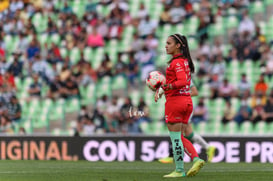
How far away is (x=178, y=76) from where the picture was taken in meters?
8.60

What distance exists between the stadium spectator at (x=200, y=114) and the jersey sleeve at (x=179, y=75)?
831cm

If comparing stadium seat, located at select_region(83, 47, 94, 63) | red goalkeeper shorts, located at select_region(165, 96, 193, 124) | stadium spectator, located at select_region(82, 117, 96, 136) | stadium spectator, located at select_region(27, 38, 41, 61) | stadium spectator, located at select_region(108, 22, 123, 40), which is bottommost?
stadium spectator, located at select_region(82, 117, 96, 136)

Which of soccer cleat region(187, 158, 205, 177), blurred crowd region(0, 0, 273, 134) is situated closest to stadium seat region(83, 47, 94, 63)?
blurred crowd region(0, 0, 273, 134)

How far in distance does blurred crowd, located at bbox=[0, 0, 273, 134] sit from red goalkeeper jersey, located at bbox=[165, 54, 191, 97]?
7679 mm

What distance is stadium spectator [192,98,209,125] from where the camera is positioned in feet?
55.6

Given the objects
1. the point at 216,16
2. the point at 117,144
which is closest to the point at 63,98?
the point at 117,144

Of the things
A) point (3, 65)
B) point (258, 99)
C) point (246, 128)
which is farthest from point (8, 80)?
point (258, 99)

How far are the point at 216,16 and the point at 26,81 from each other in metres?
5.53

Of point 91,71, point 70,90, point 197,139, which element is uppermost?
point 91,71

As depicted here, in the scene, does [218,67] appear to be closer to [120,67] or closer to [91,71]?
[120,67]

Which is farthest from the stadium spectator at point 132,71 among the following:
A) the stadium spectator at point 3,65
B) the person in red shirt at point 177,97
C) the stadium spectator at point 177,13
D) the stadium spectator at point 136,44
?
the person in red shirt at point 177,97

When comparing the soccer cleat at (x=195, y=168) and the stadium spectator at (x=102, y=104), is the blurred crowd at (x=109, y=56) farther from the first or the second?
the soccer cleat at (x=195, y=168)

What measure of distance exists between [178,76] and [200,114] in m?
8.46

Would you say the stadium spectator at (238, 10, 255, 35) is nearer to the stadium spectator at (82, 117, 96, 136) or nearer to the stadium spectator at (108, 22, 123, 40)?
the stadium spectator at (108, 22, 123, 40)
